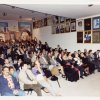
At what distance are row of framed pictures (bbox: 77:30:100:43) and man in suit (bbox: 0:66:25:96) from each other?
7.65 meters

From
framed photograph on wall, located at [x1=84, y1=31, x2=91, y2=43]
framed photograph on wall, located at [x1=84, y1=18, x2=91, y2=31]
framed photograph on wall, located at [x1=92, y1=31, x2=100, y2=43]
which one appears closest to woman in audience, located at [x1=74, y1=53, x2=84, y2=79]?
framed photograph on wall, located at [x1=92, y1=31, x2=100, y2=43]

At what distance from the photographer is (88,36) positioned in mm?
12148

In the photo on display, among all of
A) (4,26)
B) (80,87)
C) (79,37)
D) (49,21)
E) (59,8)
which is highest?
(59,8)

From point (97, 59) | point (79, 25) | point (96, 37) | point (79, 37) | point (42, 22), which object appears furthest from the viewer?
point (42, 22)

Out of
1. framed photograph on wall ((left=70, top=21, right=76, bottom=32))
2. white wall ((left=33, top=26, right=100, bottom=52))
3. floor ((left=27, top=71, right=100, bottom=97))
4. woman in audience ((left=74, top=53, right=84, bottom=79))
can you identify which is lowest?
floor ((left=27, top=71, right=100, bottom=97))

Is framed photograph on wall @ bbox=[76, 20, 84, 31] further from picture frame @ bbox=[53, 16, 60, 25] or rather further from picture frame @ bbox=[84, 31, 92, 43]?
picture frame @ bbox=[53, 16, 60, 25]

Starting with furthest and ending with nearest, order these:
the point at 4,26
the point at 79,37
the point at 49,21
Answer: the point at 4,26 < the point at 49,21 < the point at 79,37

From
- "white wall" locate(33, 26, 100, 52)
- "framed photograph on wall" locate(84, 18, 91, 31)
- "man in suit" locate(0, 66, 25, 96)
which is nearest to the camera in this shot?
"man in suit" locate(0, 66, 25, 96)

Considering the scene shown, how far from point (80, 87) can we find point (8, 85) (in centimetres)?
314

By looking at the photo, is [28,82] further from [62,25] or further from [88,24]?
[62,25]

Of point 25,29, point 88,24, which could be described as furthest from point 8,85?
point 25,29

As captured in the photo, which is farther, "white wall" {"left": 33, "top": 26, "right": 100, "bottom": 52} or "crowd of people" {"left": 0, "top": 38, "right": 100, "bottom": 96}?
"white wall" {"left": 33, "top": 26, "right": 100, "bottom": 52}

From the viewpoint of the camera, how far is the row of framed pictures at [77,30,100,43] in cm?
1160
